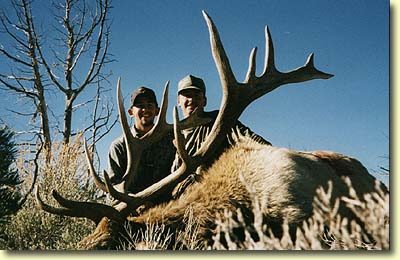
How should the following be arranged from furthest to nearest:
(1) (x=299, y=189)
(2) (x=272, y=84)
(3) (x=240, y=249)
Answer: (2) (x=272, y=84) → (1) (x=299, y=189) → (3) (x=240, y=249)

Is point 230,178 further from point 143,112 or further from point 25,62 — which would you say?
point 25,62

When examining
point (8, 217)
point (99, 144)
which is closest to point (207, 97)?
point (99, 144)

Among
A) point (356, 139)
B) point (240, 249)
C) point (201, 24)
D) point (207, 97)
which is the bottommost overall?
point (240, 249)

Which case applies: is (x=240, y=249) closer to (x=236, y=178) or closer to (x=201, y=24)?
(x=236, y=178)

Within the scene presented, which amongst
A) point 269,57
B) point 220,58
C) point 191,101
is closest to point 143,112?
point 191,101

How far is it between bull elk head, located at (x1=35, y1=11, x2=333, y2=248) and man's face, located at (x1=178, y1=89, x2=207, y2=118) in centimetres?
11

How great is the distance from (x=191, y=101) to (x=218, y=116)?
30 centimetres

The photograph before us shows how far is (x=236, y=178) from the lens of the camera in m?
2.81

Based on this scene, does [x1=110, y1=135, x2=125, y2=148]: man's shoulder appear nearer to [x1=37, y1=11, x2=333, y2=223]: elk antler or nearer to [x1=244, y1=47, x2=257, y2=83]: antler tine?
[x1=37, y1=11, x2=333, y2=223]: elk antler

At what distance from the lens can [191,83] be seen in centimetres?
290

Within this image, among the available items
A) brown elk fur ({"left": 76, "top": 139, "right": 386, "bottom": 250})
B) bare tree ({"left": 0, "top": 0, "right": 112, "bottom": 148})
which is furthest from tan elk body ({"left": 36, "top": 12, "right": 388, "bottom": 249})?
bare tree ({"left": 0, "top": 0, "right": 112, "bottom": 148})

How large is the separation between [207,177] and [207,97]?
34 centimetres

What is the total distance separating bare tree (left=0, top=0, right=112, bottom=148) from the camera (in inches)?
115

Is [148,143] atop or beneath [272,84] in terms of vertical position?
beneath
